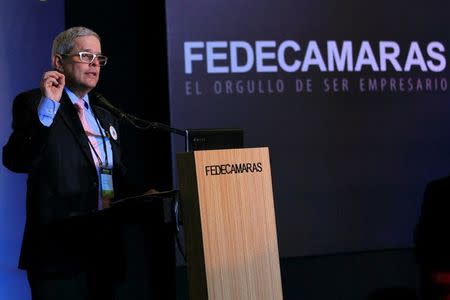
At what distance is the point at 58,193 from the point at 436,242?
128 cm

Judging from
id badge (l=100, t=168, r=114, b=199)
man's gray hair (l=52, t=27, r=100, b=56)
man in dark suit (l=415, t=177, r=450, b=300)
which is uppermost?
man's gray hair (l=52, t=27, r=100, b=56)

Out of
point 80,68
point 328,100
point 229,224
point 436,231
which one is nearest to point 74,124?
point 80,68

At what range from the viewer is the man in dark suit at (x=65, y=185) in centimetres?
195

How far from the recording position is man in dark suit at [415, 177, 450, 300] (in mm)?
2027

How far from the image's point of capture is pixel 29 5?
338 centimetres

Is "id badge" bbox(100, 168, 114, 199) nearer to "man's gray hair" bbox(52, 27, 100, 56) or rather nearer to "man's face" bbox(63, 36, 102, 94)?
"man's face" bbox(63, 36, 102, 94)

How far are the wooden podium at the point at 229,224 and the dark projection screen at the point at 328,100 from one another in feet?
5.60

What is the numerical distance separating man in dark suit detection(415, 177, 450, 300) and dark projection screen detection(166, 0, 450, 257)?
67.8 inches

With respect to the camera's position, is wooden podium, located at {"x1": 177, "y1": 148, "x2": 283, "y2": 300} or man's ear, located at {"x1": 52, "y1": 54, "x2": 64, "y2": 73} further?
man's ear, located at {"x1": 52, "y1": 54, "x2": 64, "y2": 73}

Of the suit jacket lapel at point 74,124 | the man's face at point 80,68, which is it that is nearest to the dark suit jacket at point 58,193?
the suit jacket lapel at point 74,124

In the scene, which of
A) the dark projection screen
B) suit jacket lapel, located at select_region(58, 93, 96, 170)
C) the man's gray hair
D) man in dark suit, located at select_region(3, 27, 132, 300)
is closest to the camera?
man in dark suit, located at select_region(3, 27, 132, 300)

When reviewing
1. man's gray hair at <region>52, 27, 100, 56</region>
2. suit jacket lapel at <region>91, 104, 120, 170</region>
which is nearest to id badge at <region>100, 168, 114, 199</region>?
suit jacket lapel at <region>91, 104, 120, 170</region>

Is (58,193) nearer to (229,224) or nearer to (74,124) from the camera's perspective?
(74,124)

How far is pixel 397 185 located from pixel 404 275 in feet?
1.96
